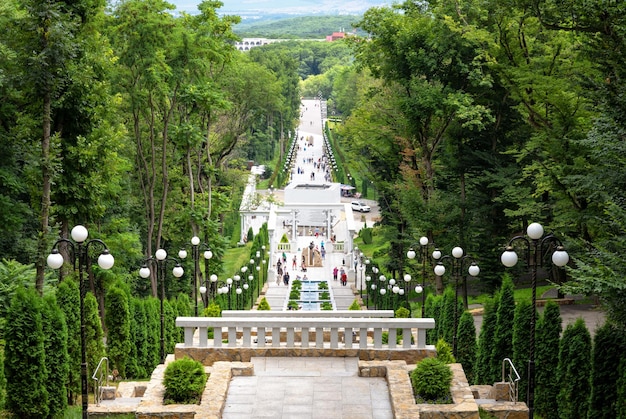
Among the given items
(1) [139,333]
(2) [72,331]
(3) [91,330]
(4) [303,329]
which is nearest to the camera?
(4) [303,329]

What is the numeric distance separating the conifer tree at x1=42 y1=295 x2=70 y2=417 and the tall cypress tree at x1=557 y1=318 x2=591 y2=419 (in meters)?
9.65

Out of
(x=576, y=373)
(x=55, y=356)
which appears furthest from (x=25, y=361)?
(x=576, y=373)

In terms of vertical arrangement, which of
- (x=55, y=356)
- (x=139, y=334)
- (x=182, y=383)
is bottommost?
(x=139, y=334)

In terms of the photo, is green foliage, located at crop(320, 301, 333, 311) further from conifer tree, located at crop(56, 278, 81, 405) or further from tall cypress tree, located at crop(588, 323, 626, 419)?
tall cypress tree, located at crop(588, 323, 626, 419)

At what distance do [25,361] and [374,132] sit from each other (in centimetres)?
3183

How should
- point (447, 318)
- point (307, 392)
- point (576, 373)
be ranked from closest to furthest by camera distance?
1. point (307, 392)
2. point (576, 373)
3. point (447, 318)

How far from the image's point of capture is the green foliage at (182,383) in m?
15.6

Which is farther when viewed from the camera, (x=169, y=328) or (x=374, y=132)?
(x=374, y=132)

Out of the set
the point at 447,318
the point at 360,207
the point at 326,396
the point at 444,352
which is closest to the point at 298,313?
the point at 444,352

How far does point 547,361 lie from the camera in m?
18.7

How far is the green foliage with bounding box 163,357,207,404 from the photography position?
15641mm

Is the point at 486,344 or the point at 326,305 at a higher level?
the point at 486,344

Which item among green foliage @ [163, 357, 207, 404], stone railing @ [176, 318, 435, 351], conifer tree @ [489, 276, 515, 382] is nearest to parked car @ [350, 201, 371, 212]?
conifer tree @ [489, 276, 515, 382]

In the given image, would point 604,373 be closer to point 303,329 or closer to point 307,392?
point 307,392
